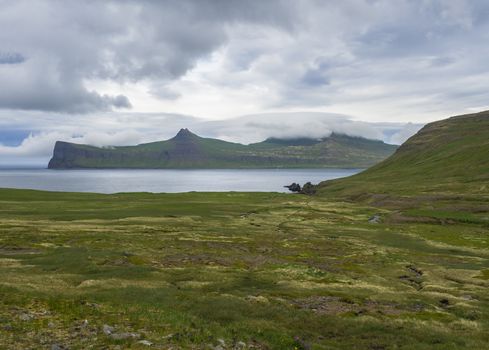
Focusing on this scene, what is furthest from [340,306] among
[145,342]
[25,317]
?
[25,317]

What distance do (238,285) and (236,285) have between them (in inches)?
8.6

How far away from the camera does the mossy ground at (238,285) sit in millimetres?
24797

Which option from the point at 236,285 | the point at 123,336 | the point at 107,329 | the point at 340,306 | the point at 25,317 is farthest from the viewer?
the point at 236,285

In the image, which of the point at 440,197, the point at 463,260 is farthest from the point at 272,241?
the point at 440,197

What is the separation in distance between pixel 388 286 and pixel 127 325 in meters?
32.4

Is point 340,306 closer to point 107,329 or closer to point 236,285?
point 236,285

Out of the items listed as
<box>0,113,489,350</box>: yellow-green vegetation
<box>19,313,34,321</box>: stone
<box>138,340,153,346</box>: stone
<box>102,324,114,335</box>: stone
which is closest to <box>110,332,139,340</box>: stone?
<box>0,113,489,350</box>: yellow-green vegetation

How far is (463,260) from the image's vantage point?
218 ft

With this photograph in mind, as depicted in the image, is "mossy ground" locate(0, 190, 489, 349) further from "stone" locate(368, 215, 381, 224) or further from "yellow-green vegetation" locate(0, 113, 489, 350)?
"stone" locate(368, 215, 381, 224)

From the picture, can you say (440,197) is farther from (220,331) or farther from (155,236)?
(220,331)

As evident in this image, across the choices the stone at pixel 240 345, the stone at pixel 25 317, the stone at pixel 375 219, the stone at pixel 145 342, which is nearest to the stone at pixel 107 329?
the stone at pixel 145 342

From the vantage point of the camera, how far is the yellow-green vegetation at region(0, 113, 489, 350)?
24438mm

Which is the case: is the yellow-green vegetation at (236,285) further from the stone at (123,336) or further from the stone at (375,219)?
the stone at (375,219)

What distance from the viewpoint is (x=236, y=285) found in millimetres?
42531
